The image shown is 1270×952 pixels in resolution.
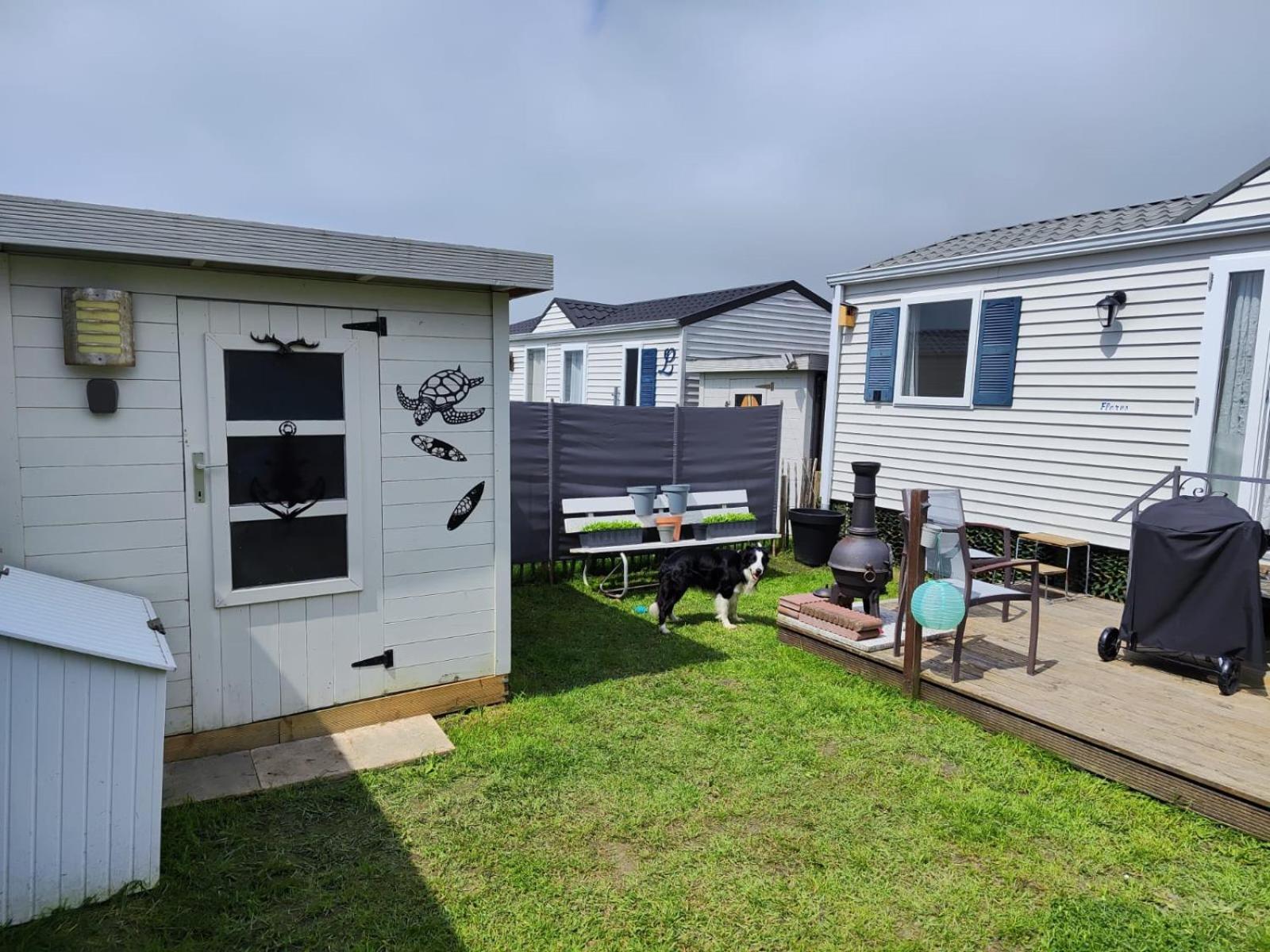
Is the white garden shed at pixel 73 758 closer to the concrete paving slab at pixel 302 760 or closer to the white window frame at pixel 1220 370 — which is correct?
the concrete paving slab at pixel 302 760

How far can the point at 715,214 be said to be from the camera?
2266cm

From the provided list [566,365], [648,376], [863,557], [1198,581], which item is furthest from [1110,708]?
[566,365]

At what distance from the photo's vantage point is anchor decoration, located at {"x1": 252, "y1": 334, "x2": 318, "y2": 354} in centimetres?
350

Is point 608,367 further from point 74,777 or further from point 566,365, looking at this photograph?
point 74,777

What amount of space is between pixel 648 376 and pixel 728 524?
21.0ft

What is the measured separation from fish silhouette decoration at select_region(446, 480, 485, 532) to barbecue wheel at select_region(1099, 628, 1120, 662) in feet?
13.1

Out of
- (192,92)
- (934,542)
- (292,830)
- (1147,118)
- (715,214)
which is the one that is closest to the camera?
(292,830)

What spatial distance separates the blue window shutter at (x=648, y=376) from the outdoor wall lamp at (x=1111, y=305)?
27.1 ft

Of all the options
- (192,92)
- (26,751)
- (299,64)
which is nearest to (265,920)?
(26,751)

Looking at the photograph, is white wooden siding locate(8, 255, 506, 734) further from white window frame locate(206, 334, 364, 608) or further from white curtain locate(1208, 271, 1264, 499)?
white curtain locate(1208, 271, 1264, 499)

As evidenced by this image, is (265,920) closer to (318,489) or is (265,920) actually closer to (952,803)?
(318,489)

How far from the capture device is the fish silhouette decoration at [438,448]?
3.95 metres

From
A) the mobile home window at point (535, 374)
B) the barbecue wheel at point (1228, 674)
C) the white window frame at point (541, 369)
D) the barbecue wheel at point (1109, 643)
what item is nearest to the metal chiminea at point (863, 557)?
the barbecue wheel at point (1109, 643)

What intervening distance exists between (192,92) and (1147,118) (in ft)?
51.5
